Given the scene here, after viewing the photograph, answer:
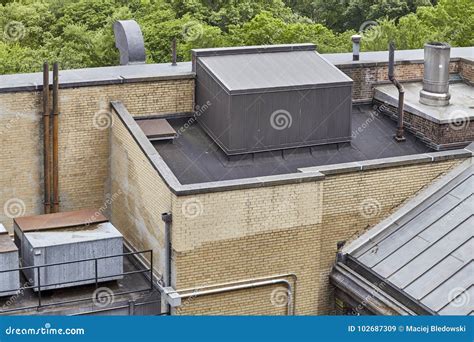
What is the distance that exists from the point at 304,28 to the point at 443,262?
1749 inches

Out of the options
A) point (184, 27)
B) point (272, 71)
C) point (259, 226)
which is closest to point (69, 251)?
point (259, 226)

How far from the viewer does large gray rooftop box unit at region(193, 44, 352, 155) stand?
997 inches

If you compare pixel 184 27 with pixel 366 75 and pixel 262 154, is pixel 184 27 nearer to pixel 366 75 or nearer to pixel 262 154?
pixel 366 75

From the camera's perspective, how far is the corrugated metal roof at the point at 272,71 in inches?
1007

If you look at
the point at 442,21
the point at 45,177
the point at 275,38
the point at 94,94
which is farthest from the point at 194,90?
the point at 442,21

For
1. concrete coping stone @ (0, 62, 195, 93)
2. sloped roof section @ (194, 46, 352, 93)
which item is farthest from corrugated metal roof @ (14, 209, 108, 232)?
sloped roof section @ (194, 46, 352, 93)

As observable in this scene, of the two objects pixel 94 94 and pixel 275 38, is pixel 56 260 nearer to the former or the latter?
pixel 94 94

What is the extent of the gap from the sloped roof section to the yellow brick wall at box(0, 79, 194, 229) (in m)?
1.40

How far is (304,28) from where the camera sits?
215 feet

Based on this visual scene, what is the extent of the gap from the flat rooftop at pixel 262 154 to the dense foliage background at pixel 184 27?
3389 cm

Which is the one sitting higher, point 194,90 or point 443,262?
point 194,90

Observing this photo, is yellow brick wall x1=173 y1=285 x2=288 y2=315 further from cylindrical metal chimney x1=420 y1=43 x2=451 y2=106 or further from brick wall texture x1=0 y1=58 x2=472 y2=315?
cylindrical metal chimney x1=420 y1=43 x2=451 y2=106

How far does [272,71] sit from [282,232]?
202 inches

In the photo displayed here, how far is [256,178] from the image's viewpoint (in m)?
22.8
